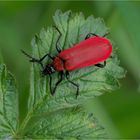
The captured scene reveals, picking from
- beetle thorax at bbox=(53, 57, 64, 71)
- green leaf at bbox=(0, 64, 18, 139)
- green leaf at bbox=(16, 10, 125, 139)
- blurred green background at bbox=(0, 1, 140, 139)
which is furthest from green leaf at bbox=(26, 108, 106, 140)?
blurred green background at bbox=(0, 1, 140, 139)

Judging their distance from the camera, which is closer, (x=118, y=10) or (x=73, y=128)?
(x=73, y=128)

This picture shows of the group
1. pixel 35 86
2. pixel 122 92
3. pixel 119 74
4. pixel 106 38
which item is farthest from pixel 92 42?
pixel 122 92

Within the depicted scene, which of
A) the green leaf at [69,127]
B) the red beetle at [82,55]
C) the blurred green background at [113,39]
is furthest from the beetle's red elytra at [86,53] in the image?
the blurred green background at [113,39]

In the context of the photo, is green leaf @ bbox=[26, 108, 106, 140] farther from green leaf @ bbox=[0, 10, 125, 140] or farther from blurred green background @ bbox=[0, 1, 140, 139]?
blurred green background @ bbox=[0, 1, 140, 139]

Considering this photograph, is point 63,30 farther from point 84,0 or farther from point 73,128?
point 84,0

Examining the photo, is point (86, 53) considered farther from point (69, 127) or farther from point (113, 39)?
point (113, 39)

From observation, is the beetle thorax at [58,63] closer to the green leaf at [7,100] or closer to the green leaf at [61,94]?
the green leaf at [61,94]
